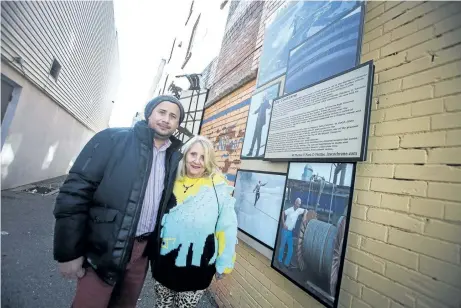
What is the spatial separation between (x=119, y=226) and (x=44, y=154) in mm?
10464

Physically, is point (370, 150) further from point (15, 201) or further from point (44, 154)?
point (44, 154)

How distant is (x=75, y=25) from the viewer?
942 centimetres

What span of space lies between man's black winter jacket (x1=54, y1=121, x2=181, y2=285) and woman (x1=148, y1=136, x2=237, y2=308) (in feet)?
0.92

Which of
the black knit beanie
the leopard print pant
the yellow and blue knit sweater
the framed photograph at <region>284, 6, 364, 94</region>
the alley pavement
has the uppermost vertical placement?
the framed photograph at <region>284, 6, 364, 94</region>

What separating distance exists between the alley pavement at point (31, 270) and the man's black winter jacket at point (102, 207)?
1.67m

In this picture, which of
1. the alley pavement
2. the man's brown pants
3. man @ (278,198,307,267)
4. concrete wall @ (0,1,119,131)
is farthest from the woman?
concrete wall @ (0,1,119,131)

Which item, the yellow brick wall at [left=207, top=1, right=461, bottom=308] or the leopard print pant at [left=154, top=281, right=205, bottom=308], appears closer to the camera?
the yellow brick wall at [left=207, top=1, right=461, bottom=308]

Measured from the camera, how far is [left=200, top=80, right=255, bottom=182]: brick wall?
138 inches

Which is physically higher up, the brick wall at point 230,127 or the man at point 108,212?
the brick wall at point 230,127

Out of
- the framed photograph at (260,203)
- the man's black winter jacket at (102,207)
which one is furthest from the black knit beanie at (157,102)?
the framed photograph at (260,203)

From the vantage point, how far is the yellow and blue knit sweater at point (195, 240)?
180 cm

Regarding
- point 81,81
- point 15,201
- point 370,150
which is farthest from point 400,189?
point 81,81

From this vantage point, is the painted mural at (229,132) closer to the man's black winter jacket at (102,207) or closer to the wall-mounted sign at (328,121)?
the wall-mounted sign at (328,121)

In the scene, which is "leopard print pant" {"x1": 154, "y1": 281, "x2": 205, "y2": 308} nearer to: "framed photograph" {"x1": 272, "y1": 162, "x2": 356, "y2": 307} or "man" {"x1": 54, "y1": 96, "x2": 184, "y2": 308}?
"man" {"x1": 54, "y1": 96, "x2": 184, "y2": 308}
